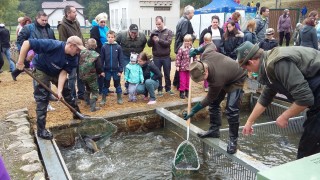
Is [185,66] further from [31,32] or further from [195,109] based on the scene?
[31,32]

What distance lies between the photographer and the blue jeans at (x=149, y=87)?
21.2ft

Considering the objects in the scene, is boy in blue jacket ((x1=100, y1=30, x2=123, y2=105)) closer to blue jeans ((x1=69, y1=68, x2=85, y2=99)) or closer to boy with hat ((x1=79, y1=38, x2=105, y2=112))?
boy with hat ((x1=79, y1=38, x2=105, y2=112))

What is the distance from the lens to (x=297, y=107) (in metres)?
2.69

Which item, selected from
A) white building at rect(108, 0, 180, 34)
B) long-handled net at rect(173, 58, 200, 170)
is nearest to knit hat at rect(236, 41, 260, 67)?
long-handled net at rect(173, 58, 200, 170)

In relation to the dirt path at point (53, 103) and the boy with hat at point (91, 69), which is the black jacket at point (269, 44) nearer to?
the dirt path at point (53, 103)

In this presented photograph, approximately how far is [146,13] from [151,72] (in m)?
27.0

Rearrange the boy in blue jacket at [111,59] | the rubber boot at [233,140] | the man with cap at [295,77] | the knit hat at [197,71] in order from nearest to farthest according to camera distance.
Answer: the man with cap at [295,77] → the knit hat at [197,71] → the rubber boot at [233,140] → the boy in blue jacket at [111,59]

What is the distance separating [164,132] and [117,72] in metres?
1.59

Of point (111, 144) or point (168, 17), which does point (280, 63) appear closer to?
point (111, 144)

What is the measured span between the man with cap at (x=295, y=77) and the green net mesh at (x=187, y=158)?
1.61 metres

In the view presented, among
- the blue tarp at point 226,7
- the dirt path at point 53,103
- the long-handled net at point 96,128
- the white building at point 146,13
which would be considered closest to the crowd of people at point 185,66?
the dirt path at point 53,103

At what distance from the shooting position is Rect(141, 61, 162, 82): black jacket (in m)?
6.50

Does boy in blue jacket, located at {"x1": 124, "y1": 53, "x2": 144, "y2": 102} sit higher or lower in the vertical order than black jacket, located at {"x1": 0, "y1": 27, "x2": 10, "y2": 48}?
lower

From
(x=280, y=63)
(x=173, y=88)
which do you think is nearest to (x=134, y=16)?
(x=173, y=88)
